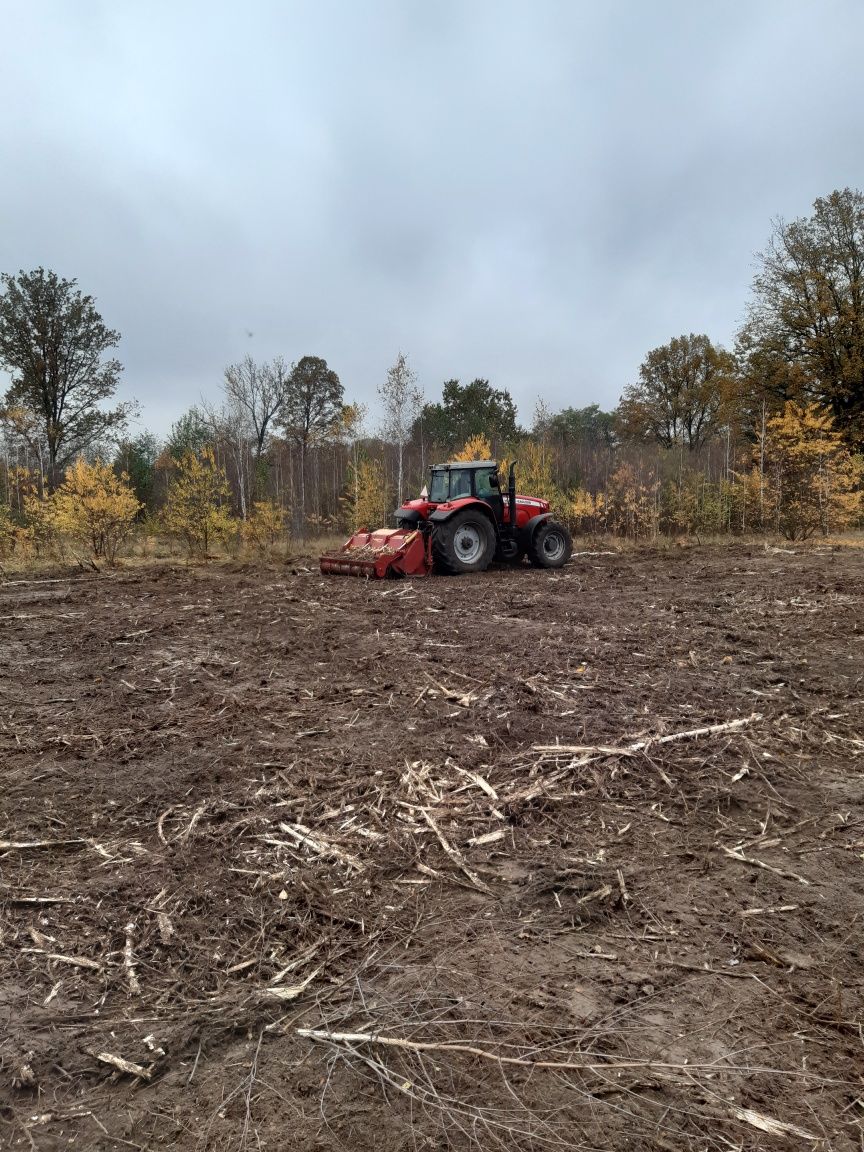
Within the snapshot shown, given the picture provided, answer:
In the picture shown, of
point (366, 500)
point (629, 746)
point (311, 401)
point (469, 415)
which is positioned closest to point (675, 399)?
point (469, 415)

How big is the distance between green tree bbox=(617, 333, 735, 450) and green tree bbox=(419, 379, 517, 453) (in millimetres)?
11503

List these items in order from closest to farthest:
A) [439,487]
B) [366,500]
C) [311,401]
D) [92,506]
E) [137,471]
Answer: [439,487] → [92,506] → [366,500] → [137,471] → [311,401]

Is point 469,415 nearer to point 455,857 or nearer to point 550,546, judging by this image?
point 550,546

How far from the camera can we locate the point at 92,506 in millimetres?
16047

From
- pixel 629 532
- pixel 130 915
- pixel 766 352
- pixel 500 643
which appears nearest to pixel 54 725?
pixel 130 915

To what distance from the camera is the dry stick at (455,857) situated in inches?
116

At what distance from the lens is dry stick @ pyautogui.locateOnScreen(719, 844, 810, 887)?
296 centimetres

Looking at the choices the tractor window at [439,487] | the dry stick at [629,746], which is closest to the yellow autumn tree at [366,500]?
the tractor window at [439,487]

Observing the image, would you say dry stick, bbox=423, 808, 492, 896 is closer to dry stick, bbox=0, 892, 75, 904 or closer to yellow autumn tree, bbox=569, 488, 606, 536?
dry stick, bbox=0, 892, 75, 904

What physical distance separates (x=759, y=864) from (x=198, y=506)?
695 inches

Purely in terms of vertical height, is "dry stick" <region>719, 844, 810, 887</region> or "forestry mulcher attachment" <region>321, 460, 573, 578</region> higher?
"forestry mulcher attachment" <region>321, 460, 573, 578</region>

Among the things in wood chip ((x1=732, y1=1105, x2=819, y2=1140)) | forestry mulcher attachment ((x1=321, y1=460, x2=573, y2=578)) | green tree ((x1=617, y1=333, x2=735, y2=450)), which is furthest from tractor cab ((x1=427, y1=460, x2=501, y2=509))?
green tree ((x1=617, y1=333, x2=735, y2=450))

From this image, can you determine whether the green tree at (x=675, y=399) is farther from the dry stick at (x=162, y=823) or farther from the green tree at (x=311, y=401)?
the dry stick at (x=162, y=823)

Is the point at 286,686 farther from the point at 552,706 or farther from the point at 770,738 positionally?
the point at 770,738
